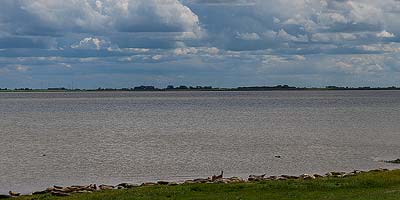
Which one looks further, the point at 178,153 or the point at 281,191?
the point at 178,153

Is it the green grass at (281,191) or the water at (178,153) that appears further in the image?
the water at (178,153)

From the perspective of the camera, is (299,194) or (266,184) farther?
(266,184)

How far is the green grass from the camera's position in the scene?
23.7 m

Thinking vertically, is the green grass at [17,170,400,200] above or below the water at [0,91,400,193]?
above

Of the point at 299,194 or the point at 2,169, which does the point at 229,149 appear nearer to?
the point at 2,169

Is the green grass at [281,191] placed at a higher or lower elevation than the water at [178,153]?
higher

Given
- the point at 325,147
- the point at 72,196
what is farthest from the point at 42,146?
the point at 72,196

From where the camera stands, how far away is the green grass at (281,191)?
23.7m

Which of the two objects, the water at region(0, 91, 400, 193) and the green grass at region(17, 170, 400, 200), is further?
the water at region(0, 91, 400, 193)

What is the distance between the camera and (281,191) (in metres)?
25.2

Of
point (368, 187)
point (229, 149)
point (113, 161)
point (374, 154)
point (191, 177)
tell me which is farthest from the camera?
point (229, 149)

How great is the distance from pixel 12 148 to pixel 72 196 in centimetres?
3401

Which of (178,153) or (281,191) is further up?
(281,191)

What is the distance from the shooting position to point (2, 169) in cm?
4331
